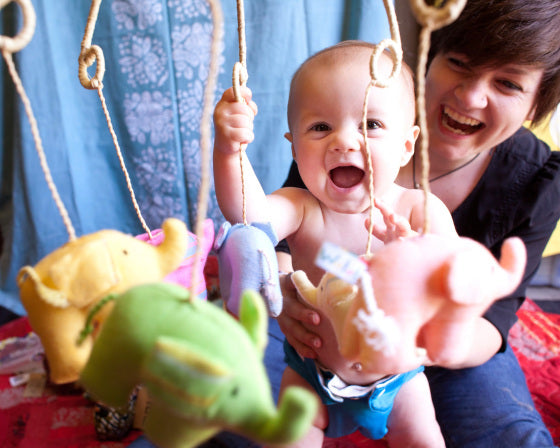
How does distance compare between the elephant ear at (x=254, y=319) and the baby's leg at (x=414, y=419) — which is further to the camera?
the baby's leg at (x=414, y=419)

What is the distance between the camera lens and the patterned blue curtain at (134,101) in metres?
1.37

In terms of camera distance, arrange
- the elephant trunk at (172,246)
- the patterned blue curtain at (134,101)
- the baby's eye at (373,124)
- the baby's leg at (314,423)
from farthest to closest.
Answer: the patterned blue curtain at (134,101) → the baby's leg at (314,423) → the baby's eye at (373,124) → the elephant trunk at (172,246)

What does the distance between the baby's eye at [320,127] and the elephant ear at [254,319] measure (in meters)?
0.37

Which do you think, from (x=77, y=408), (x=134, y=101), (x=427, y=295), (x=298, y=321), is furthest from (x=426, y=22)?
(x=134, y=101)

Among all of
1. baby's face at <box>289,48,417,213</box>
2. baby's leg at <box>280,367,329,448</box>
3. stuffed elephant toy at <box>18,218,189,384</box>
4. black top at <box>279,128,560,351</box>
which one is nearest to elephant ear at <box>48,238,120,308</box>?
stuffed elephant toy at <box>18,218,189,384</box>

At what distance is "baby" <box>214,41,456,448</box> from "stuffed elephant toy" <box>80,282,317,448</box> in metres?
0.27

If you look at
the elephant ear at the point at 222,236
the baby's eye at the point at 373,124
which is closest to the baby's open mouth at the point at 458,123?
the baby's eye at the point at 373,124

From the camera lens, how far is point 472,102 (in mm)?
807

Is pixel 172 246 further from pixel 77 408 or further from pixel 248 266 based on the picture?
pixel 77 408

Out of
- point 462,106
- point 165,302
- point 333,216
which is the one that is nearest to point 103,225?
point 333,216

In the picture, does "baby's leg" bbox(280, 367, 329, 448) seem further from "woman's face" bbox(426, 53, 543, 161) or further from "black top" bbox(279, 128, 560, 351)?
"woman's face" bbox(426, 53, 543, 161)

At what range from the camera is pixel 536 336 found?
135 centimetres

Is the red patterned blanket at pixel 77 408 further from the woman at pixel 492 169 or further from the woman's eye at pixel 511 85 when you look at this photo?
the woman's eye at pixel 511 85

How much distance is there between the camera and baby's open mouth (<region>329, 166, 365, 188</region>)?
63cm
